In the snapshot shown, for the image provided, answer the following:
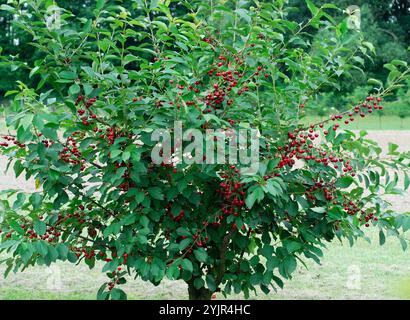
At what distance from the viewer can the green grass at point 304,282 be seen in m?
3.99

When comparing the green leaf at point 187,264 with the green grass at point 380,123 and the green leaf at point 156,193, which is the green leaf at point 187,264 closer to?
the green leaf at point 156,193

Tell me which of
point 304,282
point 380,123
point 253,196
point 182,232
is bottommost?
point 304,282

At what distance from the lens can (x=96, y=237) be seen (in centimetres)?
295

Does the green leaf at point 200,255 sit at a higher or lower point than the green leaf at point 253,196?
lower

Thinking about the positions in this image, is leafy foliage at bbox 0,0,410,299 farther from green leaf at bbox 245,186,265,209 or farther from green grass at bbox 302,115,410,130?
green grass at bbox 302,115,410,130

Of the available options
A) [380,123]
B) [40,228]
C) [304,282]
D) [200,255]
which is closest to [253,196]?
[200,255]

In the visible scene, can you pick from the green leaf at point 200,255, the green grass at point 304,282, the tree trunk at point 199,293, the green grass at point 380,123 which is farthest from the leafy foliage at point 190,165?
the green grass at point 380,123

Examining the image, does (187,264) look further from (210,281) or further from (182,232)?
(210,281)

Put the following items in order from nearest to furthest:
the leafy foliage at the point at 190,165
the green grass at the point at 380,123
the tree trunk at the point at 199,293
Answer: the leafy foliage at the point at 190,165 → the tree trunk at the point at 199,293 → the green grass at the point at 380,123

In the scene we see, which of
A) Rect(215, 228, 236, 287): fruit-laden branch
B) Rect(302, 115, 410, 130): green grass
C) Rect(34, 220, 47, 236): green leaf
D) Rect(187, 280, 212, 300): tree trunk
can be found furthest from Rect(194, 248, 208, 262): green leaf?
Rect(302, 115, 410, 130): green grass

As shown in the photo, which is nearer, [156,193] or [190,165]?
[156,193]

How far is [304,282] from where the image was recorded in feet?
14.0

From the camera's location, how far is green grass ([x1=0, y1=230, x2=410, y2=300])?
3.99 m

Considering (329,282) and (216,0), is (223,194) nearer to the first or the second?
(216,0)
